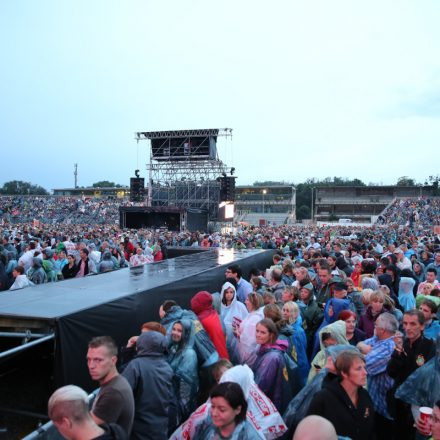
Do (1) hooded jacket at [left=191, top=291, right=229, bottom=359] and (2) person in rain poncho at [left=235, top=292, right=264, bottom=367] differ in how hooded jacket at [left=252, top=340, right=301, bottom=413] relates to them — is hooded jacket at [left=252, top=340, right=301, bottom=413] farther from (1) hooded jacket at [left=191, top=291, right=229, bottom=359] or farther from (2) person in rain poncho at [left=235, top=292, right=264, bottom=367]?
(1) hooded jacket at [left=191, top=291, right=229, bottom=359]

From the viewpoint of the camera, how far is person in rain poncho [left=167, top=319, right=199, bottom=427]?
321 centimetres

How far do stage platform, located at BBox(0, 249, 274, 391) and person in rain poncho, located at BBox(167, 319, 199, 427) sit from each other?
3.03 ft

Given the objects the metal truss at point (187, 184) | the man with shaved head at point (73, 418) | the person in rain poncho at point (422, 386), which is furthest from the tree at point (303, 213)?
the man with shaved head at point (73, 418)

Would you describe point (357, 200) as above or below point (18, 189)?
below

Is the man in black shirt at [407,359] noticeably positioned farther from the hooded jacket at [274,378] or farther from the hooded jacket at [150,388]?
the hooded jacket at [150,388]

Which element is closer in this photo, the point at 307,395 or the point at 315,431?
the point at 315,431

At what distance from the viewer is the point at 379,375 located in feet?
10.7

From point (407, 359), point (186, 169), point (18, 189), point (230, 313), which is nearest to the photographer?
point (407, 359)

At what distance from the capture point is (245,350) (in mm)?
4008

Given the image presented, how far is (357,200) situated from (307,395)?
240 feet

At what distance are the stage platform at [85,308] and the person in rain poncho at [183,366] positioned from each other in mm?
923

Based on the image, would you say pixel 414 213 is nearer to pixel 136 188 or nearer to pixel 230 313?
pixel 136 188

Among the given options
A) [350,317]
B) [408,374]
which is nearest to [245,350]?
[350,317]

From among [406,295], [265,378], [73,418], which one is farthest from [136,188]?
[73,418]
